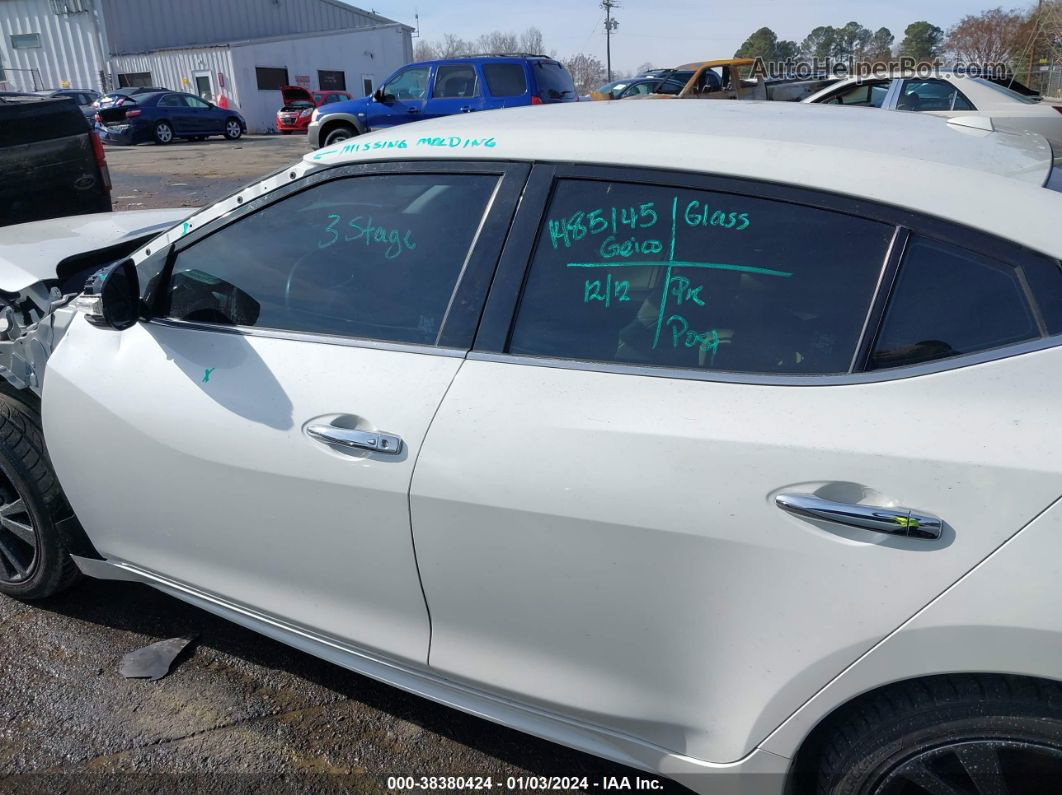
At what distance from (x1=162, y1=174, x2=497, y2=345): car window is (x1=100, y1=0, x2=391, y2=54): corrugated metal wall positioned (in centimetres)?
3878

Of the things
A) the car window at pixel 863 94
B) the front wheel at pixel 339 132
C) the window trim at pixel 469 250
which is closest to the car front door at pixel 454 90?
the front wheel at pixel 339 132

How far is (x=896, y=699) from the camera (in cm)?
155

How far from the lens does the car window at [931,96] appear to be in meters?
10.8

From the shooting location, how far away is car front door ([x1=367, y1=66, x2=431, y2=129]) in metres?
15.7

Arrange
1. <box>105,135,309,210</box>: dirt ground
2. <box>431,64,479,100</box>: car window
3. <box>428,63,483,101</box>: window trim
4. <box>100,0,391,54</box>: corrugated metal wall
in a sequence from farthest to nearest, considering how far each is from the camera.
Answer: <box>100,0,391,54</box>: corrugated metal wall → <box>431,64,479,100</box>: car window → <box>428,63,483,101</box>: window trim → <box>105,135,309,210</box>: dirt ground

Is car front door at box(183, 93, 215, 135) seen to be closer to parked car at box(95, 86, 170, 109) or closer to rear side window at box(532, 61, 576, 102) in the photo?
parked car at box(95, 86, 170, 109)

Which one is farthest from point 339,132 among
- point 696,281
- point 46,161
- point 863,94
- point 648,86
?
point 696,281

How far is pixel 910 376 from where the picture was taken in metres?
1.54

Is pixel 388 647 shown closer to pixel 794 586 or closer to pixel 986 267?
pixel 794 586

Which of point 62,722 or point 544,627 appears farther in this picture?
point 62,722

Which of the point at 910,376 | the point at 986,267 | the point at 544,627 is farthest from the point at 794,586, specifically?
the point at 986,267

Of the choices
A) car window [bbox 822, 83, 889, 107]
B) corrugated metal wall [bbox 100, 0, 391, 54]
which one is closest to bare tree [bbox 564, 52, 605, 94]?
corrugated metal wall [bbox 100, 0, 391, 54]

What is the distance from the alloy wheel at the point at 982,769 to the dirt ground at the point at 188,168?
25.7ft

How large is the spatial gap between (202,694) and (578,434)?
168cm
